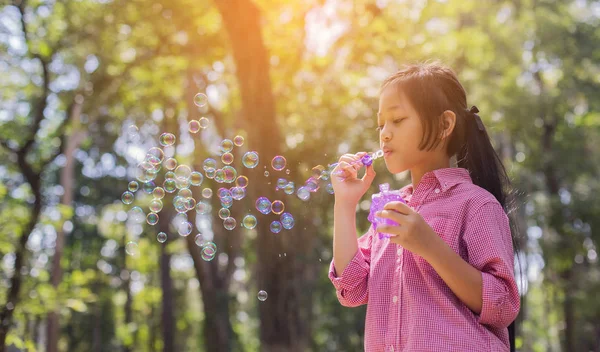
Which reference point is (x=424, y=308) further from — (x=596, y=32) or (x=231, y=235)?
(x=596, y=32)

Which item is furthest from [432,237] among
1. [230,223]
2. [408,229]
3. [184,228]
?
[184,228]

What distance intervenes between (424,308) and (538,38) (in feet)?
52.4

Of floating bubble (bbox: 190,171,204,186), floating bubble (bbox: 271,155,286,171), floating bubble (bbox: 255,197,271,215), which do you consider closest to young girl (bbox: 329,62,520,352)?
floating bubble (bbox: 255,197,271,215)

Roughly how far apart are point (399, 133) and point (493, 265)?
1.61ft

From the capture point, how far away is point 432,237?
1.76m

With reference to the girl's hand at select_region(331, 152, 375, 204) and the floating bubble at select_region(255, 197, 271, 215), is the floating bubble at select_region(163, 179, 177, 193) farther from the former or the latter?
the girl's hand at select_region(331, 152, 375, 204)

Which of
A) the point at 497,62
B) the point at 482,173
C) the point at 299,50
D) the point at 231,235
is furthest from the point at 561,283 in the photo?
the point at 482,173

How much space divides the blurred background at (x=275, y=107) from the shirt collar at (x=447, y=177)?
12.3 ft

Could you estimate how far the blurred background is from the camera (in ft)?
25.1

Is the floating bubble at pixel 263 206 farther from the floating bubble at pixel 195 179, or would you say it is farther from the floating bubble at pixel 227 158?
the floating bubble at pixel 195 179

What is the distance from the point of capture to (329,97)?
484 inches

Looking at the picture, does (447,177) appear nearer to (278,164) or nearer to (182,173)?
(278,164)

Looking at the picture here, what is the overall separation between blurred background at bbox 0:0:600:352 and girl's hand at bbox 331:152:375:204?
3.56 meters

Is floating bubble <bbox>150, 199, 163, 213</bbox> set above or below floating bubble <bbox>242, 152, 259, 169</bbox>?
below
